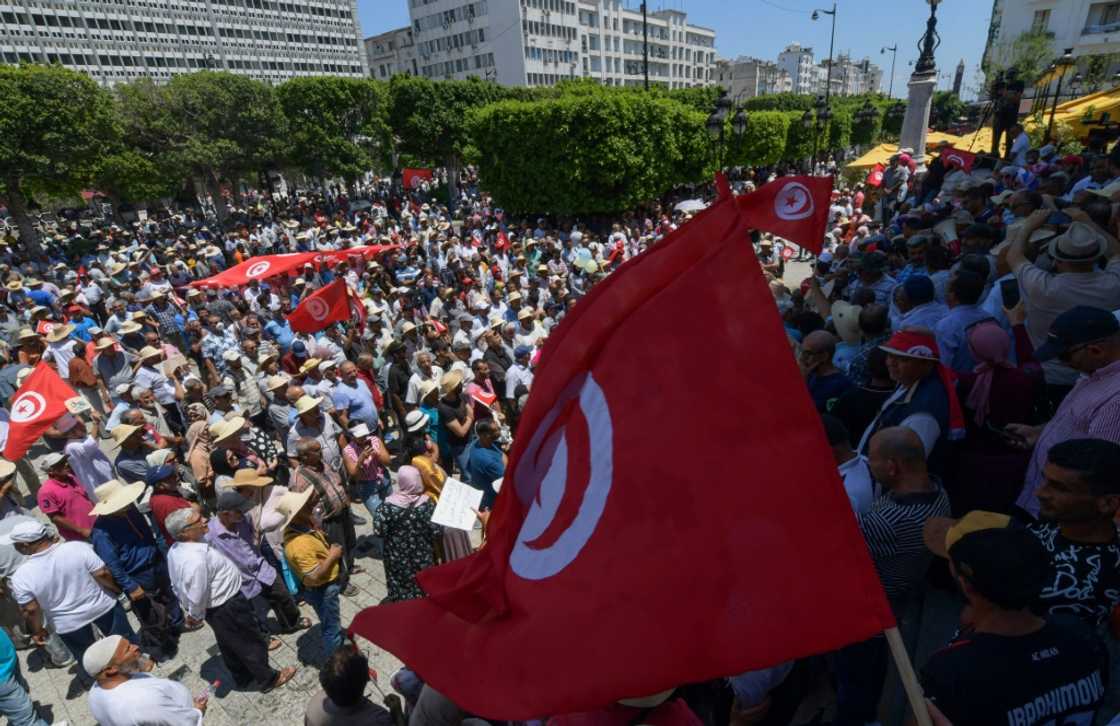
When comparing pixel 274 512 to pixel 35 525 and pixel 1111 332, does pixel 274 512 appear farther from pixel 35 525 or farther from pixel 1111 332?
pixel 1111 332

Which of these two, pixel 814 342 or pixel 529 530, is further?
pixel 814 342

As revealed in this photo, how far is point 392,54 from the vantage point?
96.3m

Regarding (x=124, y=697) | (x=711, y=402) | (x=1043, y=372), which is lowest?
(x=124, y=697)

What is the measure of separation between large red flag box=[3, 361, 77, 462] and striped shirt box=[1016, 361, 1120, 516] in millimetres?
8296

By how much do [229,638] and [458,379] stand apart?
3.04 meters

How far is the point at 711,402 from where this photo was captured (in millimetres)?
1873

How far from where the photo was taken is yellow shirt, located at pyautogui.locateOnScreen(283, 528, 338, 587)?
14.4 ft

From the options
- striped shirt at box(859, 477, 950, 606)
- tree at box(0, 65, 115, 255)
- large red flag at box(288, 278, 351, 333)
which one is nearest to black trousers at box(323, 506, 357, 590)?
striped shirt at box(859, 477, 950, 606)

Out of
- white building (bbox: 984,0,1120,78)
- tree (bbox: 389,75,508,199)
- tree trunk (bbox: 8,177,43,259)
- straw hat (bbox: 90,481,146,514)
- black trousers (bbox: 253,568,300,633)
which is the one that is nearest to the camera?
straw hat (bbox: 90,481,146,514)

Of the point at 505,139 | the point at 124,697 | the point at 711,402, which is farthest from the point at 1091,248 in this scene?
the point at 505,139

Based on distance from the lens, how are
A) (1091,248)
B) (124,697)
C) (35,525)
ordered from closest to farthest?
(124,697), (1091,248), (35,525)

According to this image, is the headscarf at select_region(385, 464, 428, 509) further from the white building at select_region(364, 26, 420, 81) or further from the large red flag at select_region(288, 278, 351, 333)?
the white building at select_region(364, 26, 420, 81)

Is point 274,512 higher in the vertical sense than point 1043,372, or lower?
lower

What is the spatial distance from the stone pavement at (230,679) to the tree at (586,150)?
21452mm
